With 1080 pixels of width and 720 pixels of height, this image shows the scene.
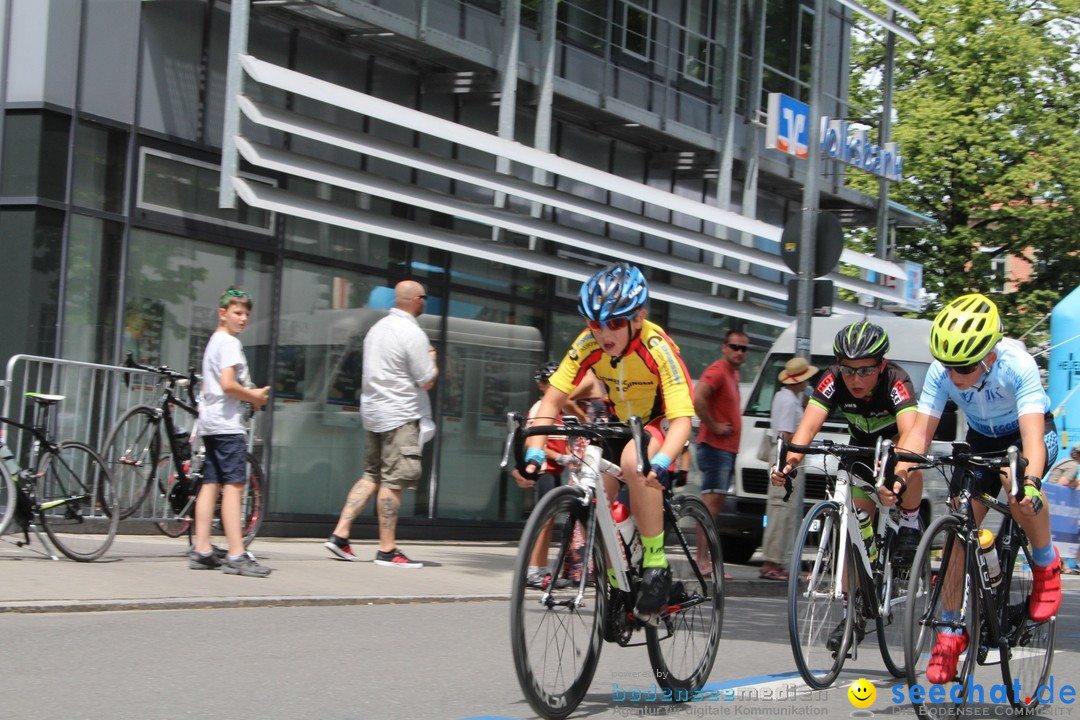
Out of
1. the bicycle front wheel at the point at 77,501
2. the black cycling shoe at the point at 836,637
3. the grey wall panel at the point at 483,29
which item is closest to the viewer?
the black cycling shoe at the point at 836,637

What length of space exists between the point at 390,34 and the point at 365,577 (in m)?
6.47

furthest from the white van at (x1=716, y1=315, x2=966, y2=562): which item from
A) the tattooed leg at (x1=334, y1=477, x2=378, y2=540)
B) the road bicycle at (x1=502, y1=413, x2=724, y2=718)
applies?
the road bicycle at (x1=502, y1=413, x2=724, y2=718)

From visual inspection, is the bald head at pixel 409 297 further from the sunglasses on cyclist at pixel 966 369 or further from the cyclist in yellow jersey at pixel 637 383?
the sunglasses on cyclist at pixel 966 369

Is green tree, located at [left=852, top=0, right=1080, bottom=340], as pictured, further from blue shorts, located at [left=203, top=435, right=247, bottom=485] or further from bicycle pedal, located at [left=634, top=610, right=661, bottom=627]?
bicycle pedal, located at [left=634, top=610, right=661, bottom=627]

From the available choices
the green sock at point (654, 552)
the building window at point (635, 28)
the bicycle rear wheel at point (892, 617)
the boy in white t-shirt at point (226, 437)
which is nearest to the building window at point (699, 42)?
the building window at point (635, 28)

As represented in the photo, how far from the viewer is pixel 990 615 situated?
625 centimetres

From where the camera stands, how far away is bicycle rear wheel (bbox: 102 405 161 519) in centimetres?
1113

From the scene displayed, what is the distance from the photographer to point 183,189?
13.3 m

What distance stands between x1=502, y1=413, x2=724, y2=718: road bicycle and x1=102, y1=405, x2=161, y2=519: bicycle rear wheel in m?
5.85

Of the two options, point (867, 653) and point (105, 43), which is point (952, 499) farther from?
point (105, 43)

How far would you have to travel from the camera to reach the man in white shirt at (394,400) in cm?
1165

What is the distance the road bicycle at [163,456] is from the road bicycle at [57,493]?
0.77 m

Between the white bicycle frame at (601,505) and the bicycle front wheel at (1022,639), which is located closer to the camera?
the white bicycle frame at (601,505)
